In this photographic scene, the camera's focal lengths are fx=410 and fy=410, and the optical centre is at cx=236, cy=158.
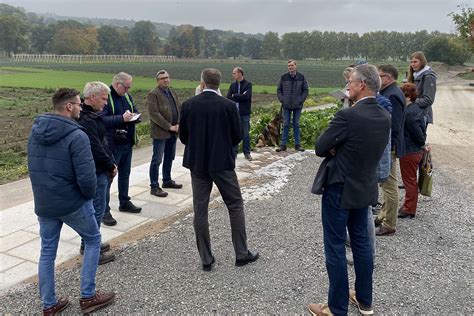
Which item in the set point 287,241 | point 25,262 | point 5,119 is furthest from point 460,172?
point 5,119

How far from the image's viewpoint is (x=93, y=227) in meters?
3.56

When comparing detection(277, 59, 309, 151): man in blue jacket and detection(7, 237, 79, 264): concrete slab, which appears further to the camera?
detection(277, 59, 309, 151): man in blue jacket

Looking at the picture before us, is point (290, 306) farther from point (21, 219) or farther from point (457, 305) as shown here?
point (21, 219)

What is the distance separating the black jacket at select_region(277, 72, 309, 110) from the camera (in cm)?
932

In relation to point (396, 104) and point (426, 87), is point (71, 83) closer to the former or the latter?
point (426, 87)

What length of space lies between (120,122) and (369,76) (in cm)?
334

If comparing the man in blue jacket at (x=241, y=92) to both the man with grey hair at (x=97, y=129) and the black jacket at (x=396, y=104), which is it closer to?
the black jacket at (x=396, y=104)

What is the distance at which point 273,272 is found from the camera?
4.26m

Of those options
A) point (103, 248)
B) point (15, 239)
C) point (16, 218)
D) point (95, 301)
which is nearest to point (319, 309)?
point (95, 301)

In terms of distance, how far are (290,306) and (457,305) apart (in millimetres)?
1538

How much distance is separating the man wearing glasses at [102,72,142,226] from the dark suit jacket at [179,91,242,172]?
153cm

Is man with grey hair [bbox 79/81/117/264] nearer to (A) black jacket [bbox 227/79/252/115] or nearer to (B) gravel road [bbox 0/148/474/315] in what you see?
(B) gravel road [bbox 0/148/474/315]

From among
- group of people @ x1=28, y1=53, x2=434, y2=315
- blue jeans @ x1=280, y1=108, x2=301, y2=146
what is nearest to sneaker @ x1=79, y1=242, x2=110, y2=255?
group of people @ x1=28, y1=53, x2=434, y2=315

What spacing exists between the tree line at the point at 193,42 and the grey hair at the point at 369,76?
97.5 meters
